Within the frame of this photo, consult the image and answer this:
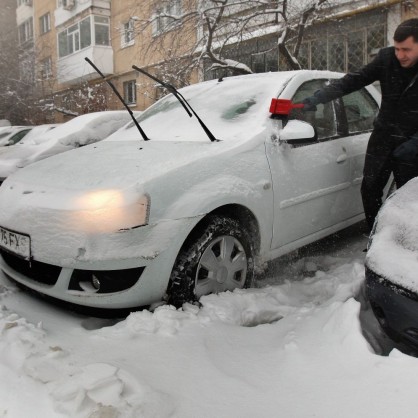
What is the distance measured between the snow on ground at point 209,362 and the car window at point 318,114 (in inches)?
48.9

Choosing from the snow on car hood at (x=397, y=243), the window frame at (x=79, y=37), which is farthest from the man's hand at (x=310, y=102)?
the window frame at (x=79, y=37)

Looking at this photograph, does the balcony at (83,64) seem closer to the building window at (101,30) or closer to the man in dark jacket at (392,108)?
the building window at (101,30)

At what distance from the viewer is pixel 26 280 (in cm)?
247

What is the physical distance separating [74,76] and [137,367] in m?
22.2

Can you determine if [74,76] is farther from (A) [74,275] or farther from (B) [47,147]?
(A) [74,275]

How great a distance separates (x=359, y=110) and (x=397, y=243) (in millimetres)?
2144

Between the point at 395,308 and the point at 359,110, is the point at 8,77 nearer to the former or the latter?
the point at 359,110

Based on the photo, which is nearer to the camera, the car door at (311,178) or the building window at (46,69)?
the car door at (311,178)

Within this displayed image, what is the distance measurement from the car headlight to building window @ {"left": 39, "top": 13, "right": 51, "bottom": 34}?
90.5 feet

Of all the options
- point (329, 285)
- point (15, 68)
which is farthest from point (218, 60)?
point (15, 68)

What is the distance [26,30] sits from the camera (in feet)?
97.9

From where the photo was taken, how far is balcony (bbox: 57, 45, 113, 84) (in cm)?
2027

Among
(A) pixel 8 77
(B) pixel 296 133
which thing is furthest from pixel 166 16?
(A) pixel 8 77

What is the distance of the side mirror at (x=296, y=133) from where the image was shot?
2.88 metres
